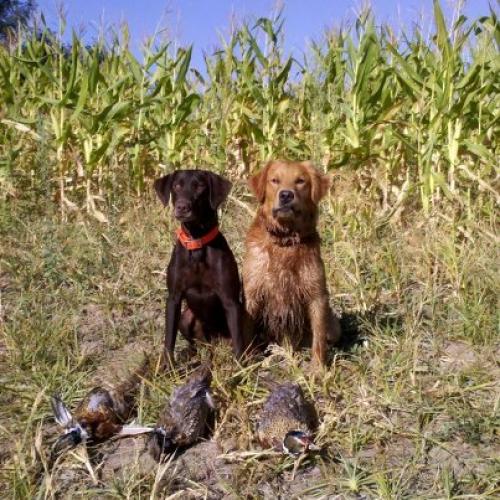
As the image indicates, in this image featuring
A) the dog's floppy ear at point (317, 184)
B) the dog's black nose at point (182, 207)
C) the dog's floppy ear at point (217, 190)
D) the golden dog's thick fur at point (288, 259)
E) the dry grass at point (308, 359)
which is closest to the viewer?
the dry grass at point (308, 359)

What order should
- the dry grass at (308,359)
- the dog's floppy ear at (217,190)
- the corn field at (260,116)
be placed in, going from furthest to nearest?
the corn field at (260,116), the dog's floppy ear at (217,190), the dry grass at (308,359)

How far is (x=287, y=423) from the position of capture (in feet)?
10.0

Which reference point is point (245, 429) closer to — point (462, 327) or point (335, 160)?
point (462, 327)

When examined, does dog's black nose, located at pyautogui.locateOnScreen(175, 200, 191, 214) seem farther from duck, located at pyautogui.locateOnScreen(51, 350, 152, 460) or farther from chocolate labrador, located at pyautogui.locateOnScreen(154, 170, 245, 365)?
duck, located at pyautogui.locateOnScreen(51, 350, 152, 460)

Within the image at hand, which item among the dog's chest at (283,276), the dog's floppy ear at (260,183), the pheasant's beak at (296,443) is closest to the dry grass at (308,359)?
the pheasant's beak at (296,443)

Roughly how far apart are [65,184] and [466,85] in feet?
14.0

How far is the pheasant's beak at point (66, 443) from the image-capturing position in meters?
3.02

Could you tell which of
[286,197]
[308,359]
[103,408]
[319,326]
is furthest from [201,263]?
[103,408]

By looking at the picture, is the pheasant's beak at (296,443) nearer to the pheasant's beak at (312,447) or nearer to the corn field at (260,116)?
the pheasant's beak at (312,447)

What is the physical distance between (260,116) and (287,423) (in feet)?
16.6

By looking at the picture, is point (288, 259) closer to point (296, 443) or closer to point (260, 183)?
point (260, 183)

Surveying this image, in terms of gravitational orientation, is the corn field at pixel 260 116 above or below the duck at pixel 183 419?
above

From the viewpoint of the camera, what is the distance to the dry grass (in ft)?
9.45

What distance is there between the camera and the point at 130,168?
24.8 feet
